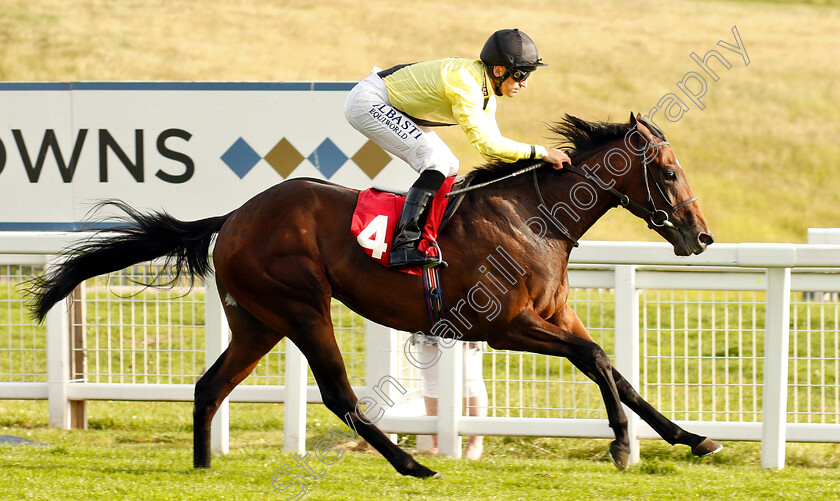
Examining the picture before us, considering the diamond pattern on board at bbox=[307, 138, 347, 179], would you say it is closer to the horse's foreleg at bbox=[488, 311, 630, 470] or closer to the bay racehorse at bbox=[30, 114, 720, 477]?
the bay racehorse at bbox=[30, 114, 720, 477]

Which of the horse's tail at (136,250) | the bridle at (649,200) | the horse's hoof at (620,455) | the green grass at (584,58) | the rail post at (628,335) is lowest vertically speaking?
the horse's hoof at (620,455)

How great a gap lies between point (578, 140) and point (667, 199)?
452 millimetres

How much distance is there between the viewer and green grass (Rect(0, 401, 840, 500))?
3.81 m

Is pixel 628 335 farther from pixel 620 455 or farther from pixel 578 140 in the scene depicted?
pixel 578 140

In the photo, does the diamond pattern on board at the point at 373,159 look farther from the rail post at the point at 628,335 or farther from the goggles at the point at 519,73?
the rail post at the point at 628,335

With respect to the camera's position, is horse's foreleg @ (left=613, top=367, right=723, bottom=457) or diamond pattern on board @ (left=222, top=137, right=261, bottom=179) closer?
horse's foreleg @ (left=613, top=367, right=723, bottom=457)

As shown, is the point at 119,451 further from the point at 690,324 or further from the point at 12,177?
the point at 690,324

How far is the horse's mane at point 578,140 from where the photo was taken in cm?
405

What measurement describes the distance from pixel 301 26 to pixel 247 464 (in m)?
22.7

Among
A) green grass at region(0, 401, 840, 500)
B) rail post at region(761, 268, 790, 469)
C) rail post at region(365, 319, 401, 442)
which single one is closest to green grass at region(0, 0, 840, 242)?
green grass at region(0, 401, 840, 500)

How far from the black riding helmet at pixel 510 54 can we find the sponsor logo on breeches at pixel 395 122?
378mm

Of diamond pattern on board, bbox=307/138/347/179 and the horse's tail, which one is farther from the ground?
diamond pattern on board, bbox=307/138/347/179

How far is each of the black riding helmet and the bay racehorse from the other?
1.13 feet

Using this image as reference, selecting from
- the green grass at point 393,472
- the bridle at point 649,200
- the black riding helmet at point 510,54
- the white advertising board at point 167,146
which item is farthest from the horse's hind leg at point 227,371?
the black riding helmet at point 510,54
